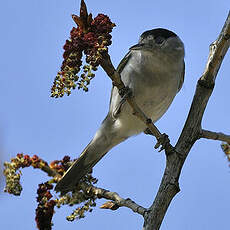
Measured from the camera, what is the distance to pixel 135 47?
4605 mm

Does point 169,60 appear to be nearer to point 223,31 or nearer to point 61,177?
point 223,31

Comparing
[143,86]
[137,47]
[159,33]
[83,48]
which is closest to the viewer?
[83,48]

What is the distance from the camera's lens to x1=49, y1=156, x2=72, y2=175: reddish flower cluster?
118 inches

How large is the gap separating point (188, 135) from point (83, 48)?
1267 mm

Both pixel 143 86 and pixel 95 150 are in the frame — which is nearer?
pixel 143 86

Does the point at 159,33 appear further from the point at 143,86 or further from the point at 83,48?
the point at 83,48

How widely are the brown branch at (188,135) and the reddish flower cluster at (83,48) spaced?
3.42ft

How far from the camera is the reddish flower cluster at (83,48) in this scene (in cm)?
225

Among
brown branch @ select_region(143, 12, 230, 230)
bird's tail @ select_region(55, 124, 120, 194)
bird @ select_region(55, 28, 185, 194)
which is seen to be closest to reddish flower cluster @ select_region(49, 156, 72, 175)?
brown branch @ select_region(143, 12, 230, 230)

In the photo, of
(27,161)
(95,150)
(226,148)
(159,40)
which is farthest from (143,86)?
(27,161)

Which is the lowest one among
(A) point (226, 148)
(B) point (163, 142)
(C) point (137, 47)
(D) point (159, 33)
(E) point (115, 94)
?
(A) point (226, 148)

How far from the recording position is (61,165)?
3039 millimetres

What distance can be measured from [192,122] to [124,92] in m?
0.65

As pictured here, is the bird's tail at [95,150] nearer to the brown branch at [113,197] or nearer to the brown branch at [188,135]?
the brown branch at [113,197]
